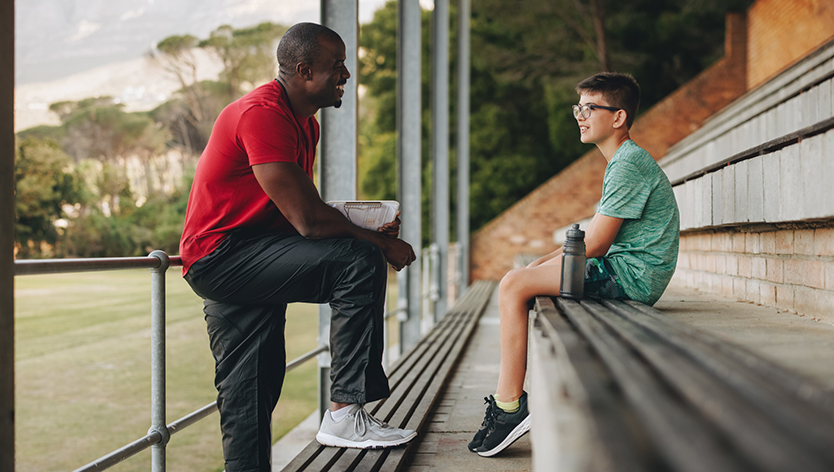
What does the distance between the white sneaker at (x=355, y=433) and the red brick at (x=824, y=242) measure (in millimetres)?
1316

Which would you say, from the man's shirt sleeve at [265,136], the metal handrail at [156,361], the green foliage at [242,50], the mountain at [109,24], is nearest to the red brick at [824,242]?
the man's shirt sleeve at [265,136]

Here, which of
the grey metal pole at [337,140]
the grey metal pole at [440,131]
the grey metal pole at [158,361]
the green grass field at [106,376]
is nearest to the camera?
the grey metal pole at [158,361]

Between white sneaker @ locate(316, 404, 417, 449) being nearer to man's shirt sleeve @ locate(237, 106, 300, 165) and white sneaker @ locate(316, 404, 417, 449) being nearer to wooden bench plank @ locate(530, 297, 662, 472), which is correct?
man's shirt sleeve @ locate(237, 106, 300, 165)

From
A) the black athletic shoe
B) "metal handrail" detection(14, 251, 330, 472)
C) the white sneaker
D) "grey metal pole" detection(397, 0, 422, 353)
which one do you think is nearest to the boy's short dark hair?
the black athletic shoe

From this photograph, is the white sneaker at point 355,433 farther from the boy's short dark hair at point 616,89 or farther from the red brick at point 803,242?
the red brick at point 803,242

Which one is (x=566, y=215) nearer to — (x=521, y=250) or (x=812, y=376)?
(x=521, y=250)

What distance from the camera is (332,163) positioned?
2.98 m

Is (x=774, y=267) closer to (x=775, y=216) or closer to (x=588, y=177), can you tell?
(x=775, y=216)

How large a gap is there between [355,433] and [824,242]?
1438 millimetres

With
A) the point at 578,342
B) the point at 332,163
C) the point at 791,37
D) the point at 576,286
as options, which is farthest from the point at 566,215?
the point at 578,342

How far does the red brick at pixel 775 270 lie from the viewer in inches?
82.0

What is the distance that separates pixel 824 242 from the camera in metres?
Result: 1.80

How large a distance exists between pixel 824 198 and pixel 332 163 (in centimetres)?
201

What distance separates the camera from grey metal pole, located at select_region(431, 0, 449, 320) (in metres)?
7.90
